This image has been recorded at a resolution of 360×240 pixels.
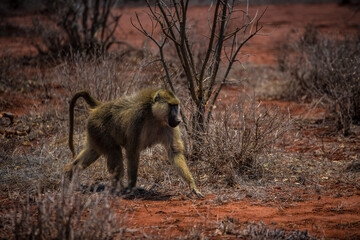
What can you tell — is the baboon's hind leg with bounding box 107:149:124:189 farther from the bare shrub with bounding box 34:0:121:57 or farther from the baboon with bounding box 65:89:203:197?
the bare shrub with bounding box 34:0:121:57

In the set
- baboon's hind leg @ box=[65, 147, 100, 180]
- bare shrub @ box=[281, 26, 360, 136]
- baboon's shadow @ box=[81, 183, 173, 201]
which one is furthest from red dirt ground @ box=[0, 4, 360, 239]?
bare shrub @ box=[281, 26, 360, 136]

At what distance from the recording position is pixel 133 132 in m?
4.37

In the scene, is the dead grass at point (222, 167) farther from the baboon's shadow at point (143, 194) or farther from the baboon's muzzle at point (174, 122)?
the baboon's muzzle at point (174, 122)

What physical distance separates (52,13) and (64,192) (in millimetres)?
10600

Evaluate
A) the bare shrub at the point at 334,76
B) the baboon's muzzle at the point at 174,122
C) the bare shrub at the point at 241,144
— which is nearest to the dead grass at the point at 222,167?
the bare shrub at the point at 241,144

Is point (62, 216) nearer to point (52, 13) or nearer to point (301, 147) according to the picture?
point (301, 147)

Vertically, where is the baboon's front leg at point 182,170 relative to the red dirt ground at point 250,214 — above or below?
above

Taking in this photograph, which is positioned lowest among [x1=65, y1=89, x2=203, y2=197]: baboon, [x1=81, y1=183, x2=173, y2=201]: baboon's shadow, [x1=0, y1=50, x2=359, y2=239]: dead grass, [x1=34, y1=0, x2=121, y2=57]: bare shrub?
[x1=81, y1=183, x2=173, y2=201]: baboon's shadow

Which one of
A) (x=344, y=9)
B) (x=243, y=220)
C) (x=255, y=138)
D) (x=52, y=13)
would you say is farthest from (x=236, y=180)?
(x=344, y=9)

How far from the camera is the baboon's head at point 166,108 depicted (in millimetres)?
4293

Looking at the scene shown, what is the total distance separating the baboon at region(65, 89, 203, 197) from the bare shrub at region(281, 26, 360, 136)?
3.49m

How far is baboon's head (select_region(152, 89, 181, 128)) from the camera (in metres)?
4.29

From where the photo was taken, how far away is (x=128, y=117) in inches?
176

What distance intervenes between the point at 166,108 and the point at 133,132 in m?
0.46
